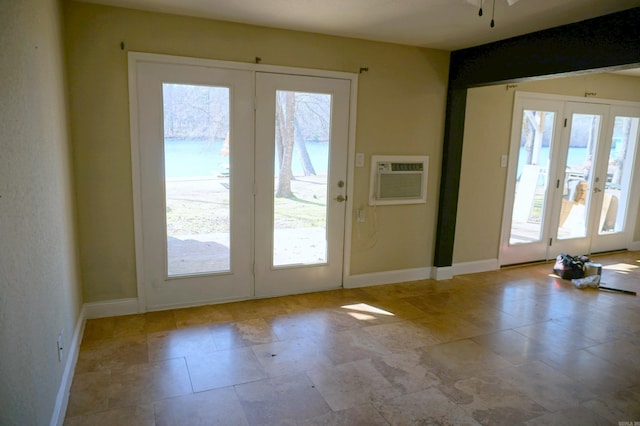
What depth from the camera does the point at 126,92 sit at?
317cm

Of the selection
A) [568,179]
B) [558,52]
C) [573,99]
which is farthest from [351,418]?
[573,99]

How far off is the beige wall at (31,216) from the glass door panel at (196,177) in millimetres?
836

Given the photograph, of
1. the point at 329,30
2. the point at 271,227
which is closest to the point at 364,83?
the point at 329,30

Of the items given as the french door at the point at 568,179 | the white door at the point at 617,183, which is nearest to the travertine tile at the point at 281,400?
the french door at the point at 568,179

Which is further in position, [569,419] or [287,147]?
[287,147]

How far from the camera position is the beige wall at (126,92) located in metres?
3.06

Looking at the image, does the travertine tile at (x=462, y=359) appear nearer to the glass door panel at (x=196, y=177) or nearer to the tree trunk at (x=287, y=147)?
the tree trunk at (x=287, y=147)

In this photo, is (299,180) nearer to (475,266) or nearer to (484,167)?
(484,167)

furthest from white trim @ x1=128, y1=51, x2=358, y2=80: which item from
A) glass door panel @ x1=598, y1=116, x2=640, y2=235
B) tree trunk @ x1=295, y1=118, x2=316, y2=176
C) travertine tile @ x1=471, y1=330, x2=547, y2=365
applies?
glass door panel @ x1=598, y1=116, x2=640, y2=235

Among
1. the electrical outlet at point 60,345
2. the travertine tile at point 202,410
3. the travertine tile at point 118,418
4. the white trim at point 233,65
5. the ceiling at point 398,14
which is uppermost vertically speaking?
the ceiling at point 398,14

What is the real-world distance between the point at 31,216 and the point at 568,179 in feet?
19.1

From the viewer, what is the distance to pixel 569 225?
221 inches

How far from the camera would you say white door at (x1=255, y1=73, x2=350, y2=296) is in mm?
3650

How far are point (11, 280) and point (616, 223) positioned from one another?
7.03 meters
